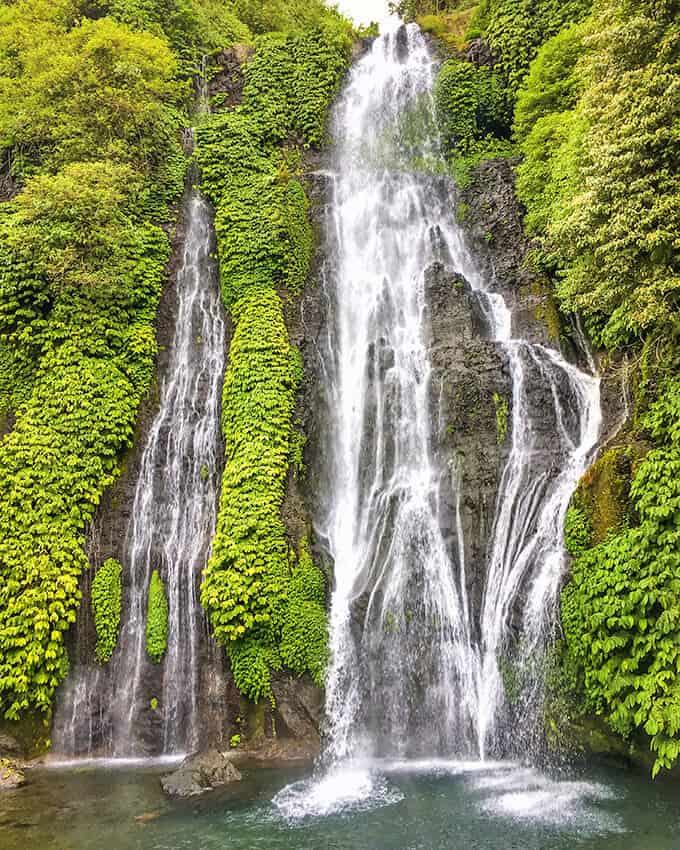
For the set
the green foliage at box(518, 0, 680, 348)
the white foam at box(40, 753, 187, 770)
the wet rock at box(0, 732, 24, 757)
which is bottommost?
the white foam at box(40, 753, 187, 770)

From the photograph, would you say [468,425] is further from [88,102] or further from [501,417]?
[88,102]

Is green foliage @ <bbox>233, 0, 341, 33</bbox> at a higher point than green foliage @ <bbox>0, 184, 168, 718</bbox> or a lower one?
higher

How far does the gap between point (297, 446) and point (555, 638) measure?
22.5 feet

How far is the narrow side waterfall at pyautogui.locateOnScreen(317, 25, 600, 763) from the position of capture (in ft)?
35.1

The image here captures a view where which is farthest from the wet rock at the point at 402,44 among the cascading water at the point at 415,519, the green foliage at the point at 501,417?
the green foliage at the point at 501,417

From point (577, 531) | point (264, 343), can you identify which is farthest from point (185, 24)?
point (577, 531)

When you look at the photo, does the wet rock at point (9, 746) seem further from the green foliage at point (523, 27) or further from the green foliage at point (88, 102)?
the green foliage at point (523, 27)

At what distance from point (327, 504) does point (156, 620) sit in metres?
4.34

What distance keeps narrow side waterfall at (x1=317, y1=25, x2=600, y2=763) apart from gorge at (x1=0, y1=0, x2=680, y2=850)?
0.06 meters

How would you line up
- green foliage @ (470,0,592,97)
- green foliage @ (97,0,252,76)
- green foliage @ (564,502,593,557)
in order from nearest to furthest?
green foliage @ (564,502,593,557), green foliage @ (470,0,592,97), green foliage @ (97,0,252,76)

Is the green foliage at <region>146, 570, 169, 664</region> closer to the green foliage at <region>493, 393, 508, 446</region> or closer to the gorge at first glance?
the gorge

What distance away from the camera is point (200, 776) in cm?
963

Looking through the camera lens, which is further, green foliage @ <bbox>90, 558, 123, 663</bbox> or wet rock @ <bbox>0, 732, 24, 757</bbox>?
green foliage @ <bbox>90, 558, 123, 663</bbox>

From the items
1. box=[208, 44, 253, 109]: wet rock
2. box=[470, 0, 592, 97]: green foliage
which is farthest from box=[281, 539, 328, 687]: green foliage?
box=[208, 44, 253, 109]: wet rock
